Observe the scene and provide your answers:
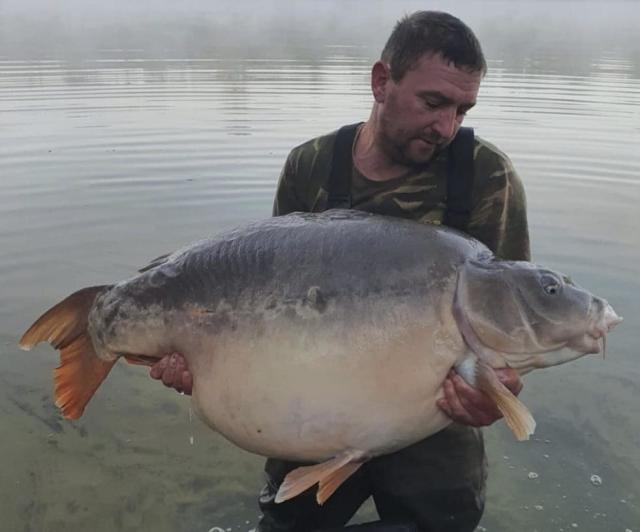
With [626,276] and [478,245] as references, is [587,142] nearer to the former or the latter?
[626,276]

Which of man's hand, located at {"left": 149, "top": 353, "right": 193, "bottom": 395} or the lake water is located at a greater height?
man's hand, located at {"left": 149, "top": 353, "right": 193, "bottom": 395}

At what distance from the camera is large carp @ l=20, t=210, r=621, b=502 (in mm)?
2217

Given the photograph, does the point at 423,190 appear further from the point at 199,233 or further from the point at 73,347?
the point at 199,233

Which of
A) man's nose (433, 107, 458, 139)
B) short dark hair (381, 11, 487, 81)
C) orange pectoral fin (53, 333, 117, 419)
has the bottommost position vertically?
orange pectoral fin (53, 333, 117, 419)

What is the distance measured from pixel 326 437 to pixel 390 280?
0.53 meters

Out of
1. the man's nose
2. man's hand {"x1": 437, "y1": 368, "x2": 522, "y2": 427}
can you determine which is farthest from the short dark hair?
man's hand {"x1": 437, "y1": 368, "x2": 522, "y2": 427}

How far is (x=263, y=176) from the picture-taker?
9.30 metres

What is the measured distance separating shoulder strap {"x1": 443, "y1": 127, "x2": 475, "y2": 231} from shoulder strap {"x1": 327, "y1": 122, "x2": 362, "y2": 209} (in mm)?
413

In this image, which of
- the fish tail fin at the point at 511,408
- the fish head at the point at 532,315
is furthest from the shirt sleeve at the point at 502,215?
the fish tail fin at the point at 511,408

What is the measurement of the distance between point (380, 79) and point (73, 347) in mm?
1604

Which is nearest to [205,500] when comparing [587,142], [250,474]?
[250,474]

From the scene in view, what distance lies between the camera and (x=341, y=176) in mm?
3008

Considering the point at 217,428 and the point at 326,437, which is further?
the point at 217,428

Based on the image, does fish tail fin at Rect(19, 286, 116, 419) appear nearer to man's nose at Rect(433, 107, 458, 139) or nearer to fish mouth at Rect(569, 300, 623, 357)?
man's nose at Rect(433, 107, 458, 139)
